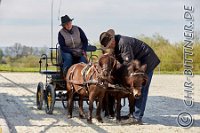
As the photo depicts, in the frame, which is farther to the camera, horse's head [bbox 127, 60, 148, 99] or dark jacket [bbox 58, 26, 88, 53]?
dark jacket [bbox 58, 26, 88, 53]

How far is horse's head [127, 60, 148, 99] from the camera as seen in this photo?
8.24 meters

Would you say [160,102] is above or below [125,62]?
below

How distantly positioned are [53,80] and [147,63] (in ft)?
8.04

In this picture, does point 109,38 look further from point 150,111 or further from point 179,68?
point 179,68

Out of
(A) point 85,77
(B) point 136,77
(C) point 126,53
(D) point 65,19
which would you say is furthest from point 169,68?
(B) point 136,77

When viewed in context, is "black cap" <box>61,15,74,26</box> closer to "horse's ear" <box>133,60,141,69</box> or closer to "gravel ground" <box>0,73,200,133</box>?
"gravel ground" <box>0,73,200,133</box>

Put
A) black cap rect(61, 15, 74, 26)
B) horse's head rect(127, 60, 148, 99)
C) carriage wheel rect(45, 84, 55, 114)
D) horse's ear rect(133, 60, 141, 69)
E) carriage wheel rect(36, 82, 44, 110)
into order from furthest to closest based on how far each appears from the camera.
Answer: carriage wheel rect(36, 82, 44, 110) → black cap rect(61, 15, 74, 26) → carriage wheel rect(45, 84, 55, 114) → horse's ear rect(133, 60, 141, 69) → horse's head rect(127, 60, 148, 99)

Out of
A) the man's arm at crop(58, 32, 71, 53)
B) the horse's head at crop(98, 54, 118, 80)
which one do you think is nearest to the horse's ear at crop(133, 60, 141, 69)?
the horse's head at crop(98, 54, 118, 80)

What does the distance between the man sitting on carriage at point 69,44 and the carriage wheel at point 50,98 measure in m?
0.48

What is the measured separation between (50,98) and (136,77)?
105 inches

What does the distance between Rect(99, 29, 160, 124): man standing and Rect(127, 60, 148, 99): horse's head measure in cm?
24

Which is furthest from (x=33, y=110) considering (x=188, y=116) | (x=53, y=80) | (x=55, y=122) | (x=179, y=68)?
(x=179, y=68)

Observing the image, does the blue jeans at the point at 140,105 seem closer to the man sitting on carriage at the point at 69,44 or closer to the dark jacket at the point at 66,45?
the man sitting on carriage at the point at 69,44

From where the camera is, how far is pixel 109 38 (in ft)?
28.7
